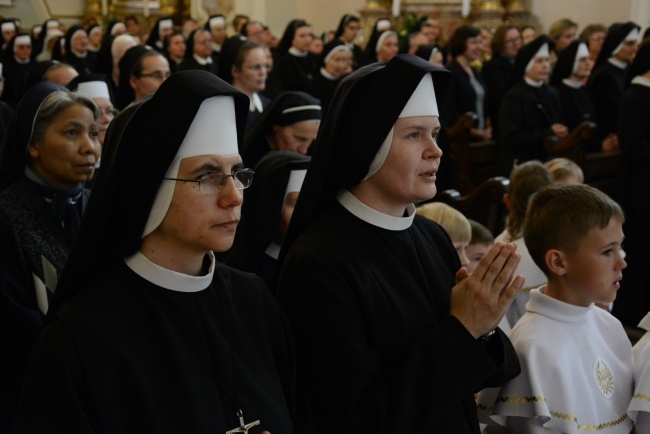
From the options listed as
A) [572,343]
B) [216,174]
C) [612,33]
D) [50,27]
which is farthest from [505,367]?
[50,27]

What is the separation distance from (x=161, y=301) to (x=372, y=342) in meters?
0.59

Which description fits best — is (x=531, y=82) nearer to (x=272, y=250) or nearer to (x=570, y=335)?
(x=272, y=250)

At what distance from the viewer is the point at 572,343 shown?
2.78 meters

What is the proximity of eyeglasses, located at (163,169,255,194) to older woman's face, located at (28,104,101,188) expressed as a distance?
1.31 meters

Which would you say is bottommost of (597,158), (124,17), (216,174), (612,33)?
(124,17)

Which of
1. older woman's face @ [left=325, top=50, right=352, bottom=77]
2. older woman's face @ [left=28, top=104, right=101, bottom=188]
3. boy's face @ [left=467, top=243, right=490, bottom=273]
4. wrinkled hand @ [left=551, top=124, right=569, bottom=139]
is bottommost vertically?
older woman's face @ [left=325, top=50, right=352, bottom=77]

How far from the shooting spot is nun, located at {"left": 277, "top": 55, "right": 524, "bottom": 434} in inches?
89.9

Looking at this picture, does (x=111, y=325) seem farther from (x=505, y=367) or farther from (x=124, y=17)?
(x=124, y=17)

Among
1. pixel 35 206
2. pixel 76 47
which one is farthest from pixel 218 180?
pixel 76 47

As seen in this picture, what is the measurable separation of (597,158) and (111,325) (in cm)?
652

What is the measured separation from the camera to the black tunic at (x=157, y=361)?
6.27ft

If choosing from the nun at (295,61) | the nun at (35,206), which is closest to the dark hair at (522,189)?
the nun at (35,206)

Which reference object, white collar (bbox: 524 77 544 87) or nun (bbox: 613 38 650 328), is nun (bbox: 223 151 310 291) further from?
white collar (bbox: 524 77 544 87)

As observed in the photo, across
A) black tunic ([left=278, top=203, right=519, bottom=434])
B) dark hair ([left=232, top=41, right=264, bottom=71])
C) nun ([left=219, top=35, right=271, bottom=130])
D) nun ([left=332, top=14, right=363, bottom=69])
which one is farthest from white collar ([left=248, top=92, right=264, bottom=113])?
nun ([left=332, top=14, right=363, bottom=69])
